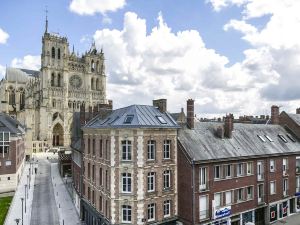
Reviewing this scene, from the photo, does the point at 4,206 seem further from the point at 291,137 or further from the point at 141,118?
the point at 291,137

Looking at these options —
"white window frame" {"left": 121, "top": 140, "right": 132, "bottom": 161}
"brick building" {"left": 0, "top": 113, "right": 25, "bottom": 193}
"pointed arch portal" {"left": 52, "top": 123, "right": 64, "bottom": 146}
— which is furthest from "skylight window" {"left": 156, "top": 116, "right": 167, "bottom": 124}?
"pointed arch portal" {"left": 52, "top": 123, "right": 64, "bottom": 146}

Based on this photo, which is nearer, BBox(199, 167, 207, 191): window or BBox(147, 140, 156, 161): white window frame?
BBox(147, 140, 156, 161): white window frame

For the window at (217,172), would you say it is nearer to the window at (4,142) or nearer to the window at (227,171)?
the window at (227,171)

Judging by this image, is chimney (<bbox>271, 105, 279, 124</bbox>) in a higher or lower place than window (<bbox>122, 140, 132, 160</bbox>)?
higher

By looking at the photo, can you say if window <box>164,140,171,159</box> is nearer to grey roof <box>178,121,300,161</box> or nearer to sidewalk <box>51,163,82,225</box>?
grey roof <box>178,121,300,161</box>

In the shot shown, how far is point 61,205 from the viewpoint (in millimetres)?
43688

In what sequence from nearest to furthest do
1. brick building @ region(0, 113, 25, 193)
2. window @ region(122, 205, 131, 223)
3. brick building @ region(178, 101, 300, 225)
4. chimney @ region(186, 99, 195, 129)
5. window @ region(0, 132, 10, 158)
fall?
window @ region(122, 205, 131, 223), brick building @ region(178, 101, 300, 225), chimney @ region(186, 99, 195, 129), window @ region(0, 132, 10, 158), brick building @ region(0, 113, 25, 193)

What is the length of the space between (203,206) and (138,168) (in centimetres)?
804

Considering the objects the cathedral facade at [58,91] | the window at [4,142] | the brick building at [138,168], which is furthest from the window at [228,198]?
the cathedral facade at [58,91]

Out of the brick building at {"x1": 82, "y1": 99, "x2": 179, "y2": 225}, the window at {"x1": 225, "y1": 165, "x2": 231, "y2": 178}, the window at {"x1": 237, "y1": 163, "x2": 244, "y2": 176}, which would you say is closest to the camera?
the brick building at {"x1": 82, "y1": 99, "x2": 179, "y2": 225}

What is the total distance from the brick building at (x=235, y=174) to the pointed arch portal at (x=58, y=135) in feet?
313

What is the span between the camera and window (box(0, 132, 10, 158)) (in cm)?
5019

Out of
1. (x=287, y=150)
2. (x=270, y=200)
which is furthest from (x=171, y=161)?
(x=287, y=150)

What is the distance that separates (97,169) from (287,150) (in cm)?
2499
